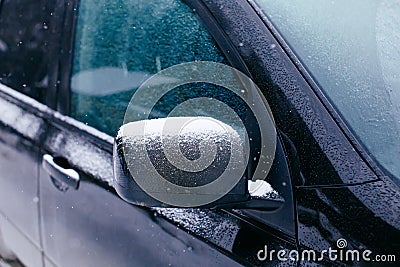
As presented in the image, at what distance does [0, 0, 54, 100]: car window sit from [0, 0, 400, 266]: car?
0.31 ft

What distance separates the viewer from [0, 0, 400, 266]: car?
1.31 meters

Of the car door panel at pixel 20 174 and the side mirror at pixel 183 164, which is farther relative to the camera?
the car door panel at pixel 20 174

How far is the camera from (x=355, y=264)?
130cm

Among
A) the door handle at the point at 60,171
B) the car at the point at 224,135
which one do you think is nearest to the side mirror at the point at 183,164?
the car at the point at 224,135

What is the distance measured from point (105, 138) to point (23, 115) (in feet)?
1.70

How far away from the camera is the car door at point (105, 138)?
1.63m

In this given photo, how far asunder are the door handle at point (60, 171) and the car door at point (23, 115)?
72mm

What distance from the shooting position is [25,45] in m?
2.29

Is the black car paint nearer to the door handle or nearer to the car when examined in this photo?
the car

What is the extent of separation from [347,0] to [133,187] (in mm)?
696

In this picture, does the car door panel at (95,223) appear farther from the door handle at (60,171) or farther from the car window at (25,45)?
the car window at (25,45)

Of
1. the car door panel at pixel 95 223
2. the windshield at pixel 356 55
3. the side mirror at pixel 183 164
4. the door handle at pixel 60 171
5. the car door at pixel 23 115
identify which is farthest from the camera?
the car door at pixel 23 115

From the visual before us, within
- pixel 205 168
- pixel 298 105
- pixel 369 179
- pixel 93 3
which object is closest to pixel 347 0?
pixel 298 105

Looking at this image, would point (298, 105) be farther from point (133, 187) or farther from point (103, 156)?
point (103, 156)
